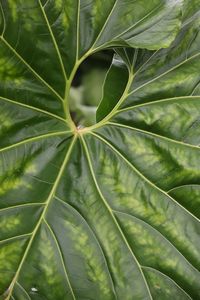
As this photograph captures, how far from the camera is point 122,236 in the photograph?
1053 millimetres

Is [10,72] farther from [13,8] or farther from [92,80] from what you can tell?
[92,80]

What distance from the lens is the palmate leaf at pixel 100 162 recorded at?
1.02m

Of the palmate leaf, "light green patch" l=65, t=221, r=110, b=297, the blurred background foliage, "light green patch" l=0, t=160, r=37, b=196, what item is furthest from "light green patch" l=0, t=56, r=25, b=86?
the blurred background foliage

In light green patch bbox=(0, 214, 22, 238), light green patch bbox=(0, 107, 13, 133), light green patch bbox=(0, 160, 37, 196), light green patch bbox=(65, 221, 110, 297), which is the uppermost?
light green patch bbox=(0, 107, 13, 133)

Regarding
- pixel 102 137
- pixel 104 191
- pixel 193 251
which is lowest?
pixel 193 251

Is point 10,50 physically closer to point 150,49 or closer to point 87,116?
point 150,49

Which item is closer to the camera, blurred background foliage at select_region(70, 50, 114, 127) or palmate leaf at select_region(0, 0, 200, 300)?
palmate leaf at select_region(0, 0, 200, 300)

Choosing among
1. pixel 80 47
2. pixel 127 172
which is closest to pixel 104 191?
pixel 127 172

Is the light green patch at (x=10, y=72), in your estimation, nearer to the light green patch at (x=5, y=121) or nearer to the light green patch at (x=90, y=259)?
the light green patch at (x=5, y=121)

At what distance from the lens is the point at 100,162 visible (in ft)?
3.51

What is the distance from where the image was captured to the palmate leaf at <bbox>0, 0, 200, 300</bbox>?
3.34ft

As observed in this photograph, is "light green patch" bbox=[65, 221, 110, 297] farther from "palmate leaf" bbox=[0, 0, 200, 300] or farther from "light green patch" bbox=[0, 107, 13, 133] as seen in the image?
"light green patch" bbox=[0, 107, 13, 133]

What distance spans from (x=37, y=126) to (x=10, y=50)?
0.16 meters

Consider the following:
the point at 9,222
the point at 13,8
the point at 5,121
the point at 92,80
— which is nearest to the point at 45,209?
the point at 9,222
